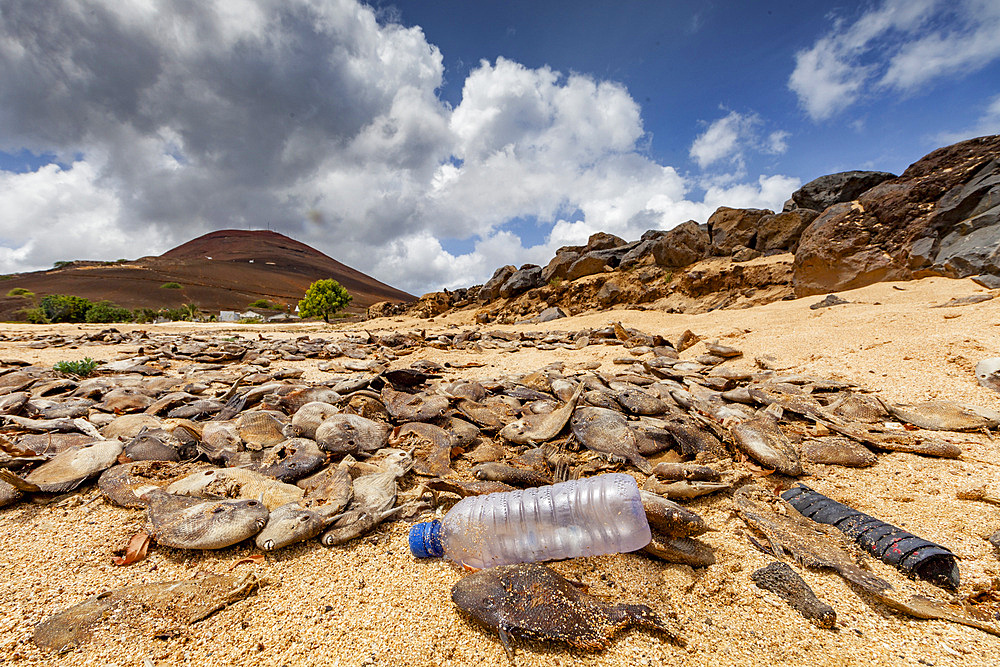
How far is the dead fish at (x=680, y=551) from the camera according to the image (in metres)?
1.36

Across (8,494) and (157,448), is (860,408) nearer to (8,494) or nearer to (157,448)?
(157,448)

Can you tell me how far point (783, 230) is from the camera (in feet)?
37.0

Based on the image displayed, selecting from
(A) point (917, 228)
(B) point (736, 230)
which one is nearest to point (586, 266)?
(B) point (736, 230)

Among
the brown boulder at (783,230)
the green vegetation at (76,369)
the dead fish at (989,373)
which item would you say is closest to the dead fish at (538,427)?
the dead fish at (989,373)

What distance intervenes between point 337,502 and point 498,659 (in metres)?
0.91

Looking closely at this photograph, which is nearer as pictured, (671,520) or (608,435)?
(671,520)

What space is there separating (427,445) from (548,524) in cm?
88

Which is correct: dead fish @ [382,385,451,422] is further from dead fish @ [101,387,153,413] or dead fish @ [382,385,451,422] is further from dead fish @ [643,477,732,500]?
dead fish @ [101,387,153,413]

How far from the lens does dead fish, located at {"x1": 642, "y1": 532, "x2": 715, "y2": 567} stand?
136cm

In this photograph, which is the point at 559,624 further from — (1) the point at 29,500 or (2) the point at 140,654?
(1) the point at 29,500

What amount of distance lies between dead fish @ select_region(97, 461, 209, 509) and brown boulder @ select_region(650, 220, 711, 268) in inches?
500

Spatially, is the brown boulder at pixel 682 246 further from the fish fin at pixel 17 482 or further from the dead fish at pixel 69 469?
the fish fin at pixel 17 482

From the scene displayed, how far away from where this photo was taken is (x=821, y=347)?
14.3ft

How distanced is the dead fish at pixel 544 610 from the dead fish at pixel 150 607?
0.71 meters
